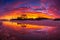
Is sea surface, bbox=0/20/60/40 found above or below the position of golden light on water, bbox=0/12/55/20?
below

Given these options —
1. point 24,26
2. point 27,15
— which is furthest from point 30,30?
point 27,15

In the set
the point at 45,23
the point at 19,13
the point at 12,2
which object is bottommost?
the point at 45,23

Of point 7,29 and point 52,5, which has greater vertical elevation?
point 52,5

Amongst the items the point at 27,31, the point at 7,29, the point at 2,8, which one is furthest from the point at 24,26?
the point at 2,8

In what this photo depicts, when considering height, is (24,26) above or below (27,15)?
below

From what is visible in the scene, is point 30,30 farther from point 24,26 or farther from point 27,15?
point 27,15

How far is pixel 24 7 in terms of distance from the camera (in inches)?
103

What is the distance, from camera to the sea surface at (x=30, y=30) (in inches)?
100.0

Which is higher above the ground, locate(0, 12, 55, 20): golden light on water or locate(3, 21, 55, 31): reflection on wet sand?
locate(0, 12, 55, 20): golden light on water

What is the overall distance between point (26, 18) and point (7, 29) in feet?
1.03

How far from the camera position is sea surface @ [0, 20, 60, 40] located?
254 cm

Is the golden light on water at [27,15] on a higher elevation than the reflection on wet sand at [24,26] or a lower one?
higher

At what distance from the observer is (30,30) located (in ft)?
8.42

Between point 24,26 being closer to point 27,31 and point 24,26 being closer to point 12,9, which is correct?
point 27,31
